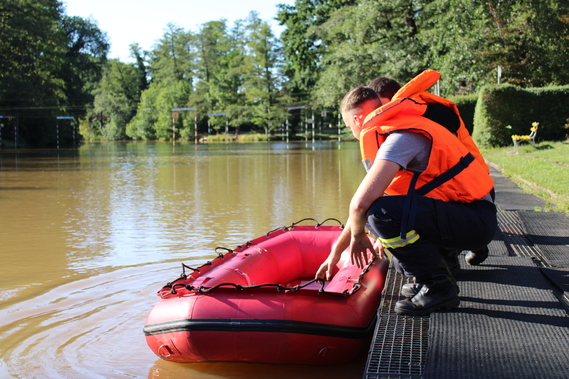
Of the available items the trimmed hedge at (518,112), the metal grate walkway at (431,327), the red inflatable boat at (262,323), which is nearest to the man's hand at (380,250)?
the metal grate walkway at (431,327)

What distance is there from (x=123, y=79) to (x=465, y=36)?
69.4 meters

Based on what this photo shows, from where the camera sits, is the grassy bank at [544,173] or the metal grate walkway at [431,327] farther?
the grassy bank at [544,173]

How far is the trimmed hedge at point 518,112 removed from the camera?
1962cm

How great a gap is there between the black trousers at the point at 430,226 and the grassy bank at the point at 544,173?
4.31 meters

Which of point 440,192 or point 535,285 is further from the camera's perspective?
point 535,285

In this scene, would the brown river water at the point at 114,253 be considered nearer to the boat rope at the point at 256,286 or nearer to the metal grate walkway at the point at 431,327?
the boat rope at the point at 256,286

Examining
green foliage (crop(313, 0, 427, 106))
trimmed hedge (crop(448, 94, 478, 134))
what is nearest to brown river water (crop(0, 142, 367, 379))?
trimmed hedge (crop(448, 94, 478, 134))

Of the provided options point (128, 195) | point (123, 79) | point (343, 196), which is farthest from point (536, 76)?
point (123, 79)

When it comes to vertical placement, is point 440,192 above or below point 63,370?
above

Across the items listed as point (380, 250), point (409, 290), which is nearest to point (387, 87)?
point (380, 250)

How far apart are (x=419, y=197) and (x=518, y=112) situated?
18239 mm

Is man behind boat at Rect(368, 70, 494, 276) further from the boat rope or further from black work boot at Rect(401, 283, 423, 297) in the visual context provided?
the boat rope

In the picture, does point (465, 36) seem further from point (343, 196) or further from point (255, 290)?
point (255, 290)

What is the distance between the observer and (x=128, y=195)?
13.0m
